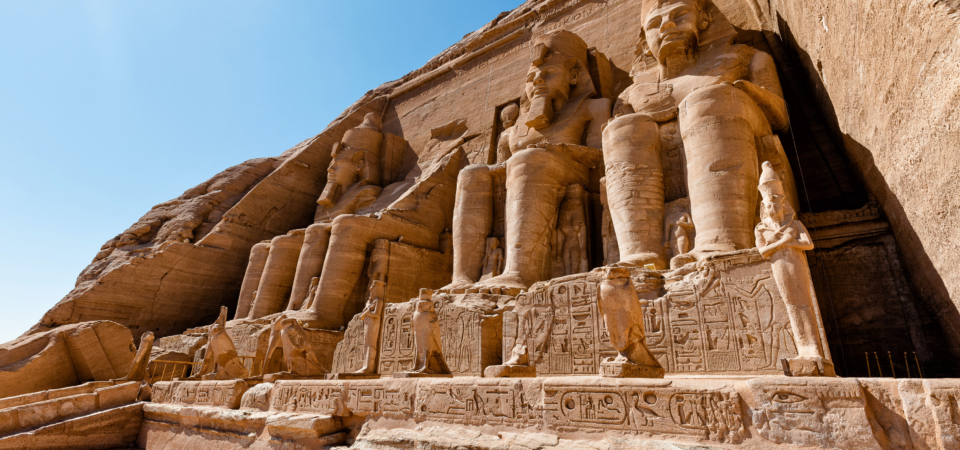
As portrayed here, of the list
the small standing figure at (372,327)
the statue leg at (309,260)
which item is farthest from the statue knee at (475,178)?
the statue leg at (309,260)

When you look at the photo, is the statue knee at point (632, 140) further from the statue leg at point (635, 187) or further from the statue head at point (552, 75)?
the statue head at point (552, 75)

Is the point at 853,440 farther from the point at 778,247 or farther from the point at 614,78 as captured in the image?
the point at 614,78

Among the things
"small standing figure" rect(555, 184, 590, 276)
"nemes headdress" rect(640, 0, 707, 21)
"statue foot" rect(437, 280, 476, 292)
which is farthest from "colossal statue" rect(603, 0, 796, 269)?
"statue foot" rect(437, 280, 476, 292)

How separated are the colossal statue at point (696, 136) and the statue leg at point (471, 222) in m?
1.86

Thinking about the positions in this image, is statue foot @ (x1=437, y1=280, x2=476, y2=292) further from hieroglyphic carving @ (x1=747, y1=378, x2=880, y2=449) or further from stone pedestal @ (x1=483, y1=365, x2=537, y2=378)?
hieroglyphic carving @ (x1=747, y1=378, x2=880, y2=449)

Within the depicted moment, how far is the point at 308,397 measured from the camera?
157 inches

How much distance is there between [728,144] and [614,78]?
512cm

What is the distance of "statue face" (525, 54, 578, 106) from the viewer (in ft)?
26.3

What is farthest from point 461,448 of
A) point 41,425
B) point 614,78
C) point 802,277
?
point 614,78

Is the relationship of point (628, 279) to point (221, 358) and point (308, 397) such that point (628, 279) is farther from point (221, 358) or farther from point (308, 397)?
point (221, 358)

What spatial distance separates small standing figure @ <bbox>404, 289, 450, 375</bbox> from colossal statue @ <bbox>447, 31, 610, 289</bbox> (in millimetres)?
1357

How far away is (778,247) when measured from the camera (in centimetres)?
291

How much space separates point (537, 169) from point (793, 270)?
140 inches

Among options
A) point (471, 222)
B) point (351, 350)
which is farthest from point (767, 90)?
point (351, 350)
